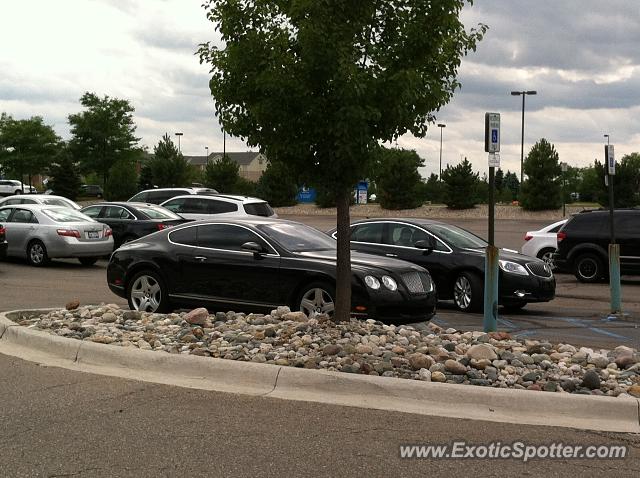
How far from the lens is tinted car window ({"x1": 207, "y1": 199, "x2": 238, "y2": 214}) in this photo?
21.8 m

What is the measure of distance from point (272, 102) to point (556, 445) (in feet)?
13.5

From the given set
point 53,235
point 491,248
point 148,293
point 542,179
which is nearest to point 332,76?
point 491,248

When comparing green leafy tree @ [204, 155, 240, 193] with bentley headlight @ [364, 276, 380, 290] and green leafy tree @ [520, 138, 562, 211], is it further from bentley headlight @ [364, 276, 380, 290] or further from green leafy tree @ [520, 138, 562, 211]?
bentley headlight @ [364, 276, 380, 290]

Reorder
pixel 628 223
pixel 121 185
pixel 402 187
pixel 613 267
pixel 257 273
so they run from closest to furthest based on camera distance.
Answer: pixel 257 273 < pixel 613 267 < pixel 628 223 < pixel 402 187 < pixel 121 185

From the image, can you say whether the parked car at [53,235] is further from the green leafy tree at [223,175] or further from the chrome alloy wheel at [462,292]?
the green leafy tree at [223,175]

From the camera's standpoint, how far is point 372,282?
9.97 meters

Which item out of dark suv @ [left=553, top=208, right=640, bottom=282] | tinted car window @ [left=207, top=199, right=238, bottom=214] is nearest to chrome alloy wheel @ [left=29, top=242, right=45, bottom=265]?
tinted car window @ [left=207, top=199, right=238, bottom=214]

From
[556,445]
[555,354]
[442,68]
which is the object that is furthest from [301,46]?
[556,445]

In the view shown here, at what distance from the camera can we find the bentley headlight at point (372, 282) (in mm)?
9930

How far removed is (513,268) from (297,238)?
13.1 ft

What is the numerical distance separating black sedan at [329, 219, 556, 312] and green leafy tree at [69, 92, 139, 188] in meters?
56.1

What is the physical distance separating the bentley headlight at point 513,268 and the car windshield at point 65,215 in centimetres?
1106

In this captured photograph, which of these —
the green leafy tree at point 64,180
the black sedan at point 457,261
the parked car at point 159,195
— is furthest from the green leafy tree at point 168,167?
Result: the black sedan at point 457,261

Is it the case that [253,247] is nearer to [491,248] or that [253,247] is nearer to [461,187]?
[491,248]
